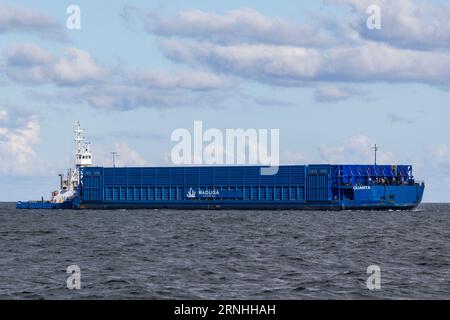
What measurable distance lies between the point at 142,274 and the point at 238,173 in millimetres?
89660

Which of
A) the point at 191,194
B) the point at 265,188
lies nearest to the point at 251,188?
the point at 265,188

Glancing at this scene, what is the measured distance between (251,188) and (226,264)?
8463 centimetres

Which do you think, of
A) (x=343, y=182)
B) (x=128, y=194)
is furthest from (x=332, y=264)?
(x=128, y=194)

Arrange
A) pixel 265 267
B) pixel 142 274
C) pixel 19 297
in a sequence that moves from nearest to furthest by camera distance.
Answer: pixel 19 297
pixel 142 274
pixel 265 267

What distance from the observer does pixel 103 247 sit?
5172 cm

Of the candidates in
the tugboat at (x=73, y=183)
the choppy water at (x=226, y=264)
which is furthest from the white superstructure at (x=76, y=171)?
the choppy water at (x=226, y=264)

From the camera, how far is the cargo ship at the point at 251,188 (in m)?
121

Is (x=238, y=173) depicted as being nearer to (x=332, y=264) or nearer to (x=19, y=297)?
(x=332, y=264)

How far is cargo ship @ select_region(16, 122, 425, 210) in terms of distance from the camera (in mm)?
121125
